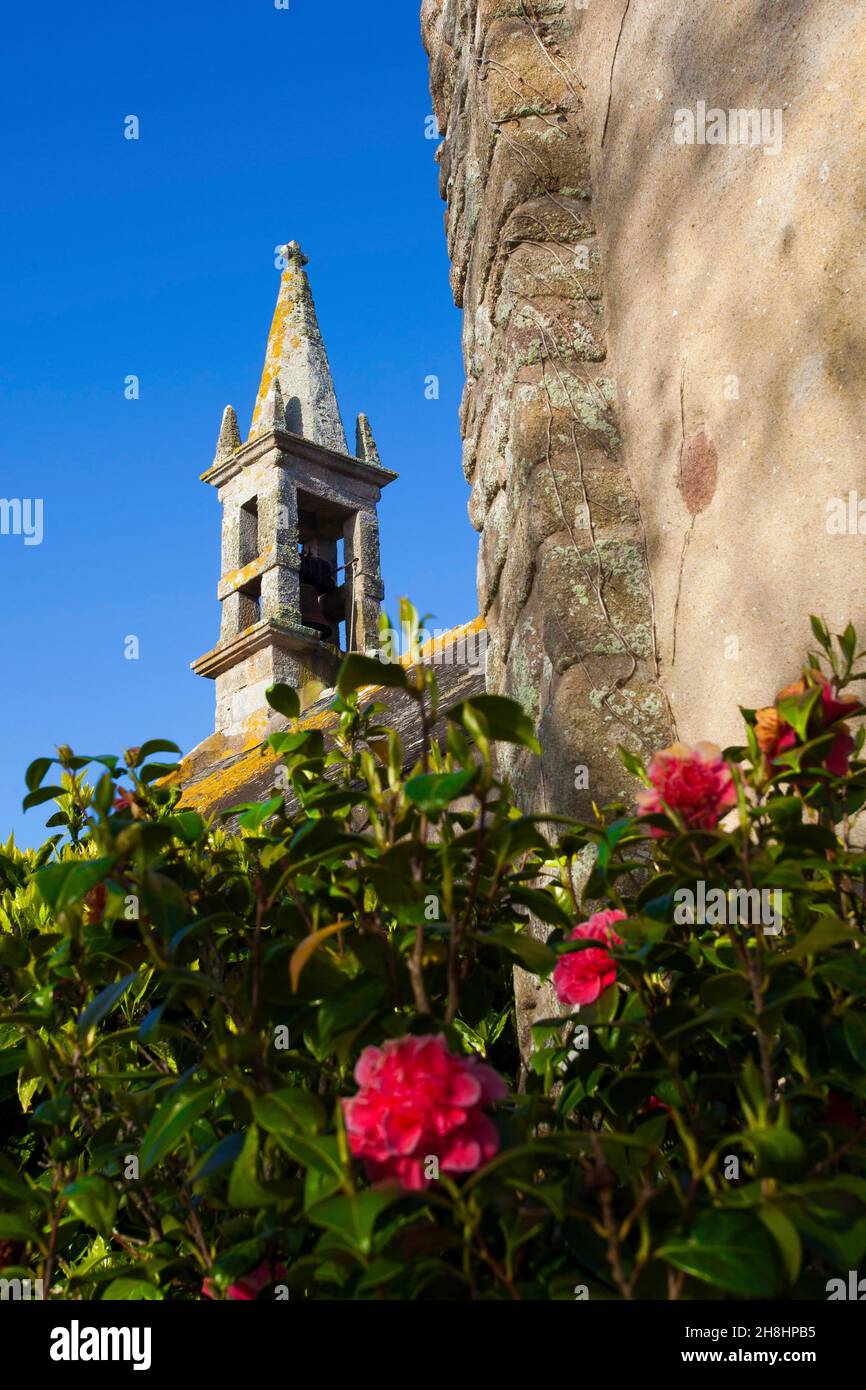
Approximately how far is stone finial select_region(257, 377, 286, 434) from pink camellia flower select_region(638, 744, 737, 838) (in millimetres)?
13785

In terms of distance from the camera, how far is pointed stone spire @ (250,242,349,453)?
602 inches

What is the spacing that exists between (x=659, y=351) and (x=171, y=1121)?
1.87 m

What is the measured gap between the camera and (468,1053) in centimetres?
136

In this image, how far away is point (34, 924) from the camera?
9.52 ft

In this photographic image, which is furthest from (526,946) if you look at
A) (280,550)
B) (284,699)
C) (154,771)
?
(280,550)

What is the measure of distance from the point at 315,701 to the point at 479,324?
7.32 metres

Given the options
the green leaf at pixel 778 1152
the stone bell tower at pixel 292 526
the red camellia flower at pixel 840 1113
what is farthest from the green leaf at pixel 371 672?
the stone bell tower at pixel 292 526

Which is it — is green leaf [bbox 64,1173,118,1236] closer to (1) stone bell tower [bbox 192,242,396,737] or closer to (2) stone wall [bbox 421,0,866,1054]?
(2) stone wall [bbox 421,0,866,1054]

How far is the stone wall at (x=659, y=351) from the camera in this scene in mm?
1950

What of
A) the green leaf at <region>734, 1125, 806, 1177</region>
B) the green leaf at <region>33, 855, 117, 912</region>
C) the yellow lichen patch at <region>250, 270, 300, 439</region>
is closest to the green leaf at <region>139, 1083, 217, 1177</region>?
the green leaf at <region>33, 855, 117, 912</region>
